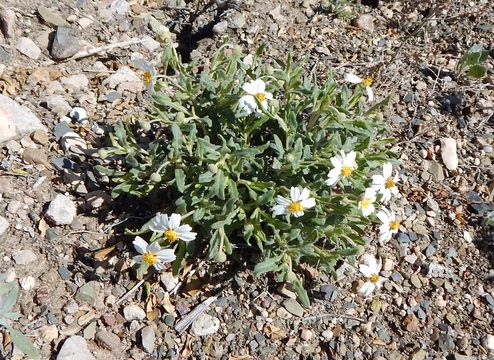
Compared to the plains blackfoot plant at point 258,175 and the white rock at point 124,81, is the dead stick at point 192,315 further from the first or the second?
the white rock at point 124,81

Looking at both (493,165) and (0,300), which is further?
(493,165)

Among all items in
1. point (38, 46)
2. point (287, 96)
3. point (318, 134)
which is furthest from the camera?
point (38, 46)

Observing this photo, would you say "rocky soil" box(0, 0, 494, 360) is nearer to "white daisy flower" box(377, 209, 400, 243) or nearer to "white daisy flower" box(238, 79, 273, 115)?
"white daisy flower" box(377, 209, 400, 243)

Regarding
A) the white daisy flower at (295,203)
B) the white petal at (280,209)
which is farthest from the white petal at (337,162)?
the white petal at (280,209)

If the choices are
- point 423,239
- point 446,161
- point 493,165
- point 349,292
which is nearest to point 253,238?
point 349,292

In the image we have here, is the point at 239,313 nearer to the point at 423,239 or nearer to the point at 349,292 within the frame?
the point at 349,292

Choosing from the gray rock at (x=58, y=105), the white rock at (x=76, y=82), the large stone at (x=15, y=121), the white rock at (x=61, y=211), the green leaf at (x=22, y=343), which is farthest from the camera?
the white rock at (x=76, y=82)
